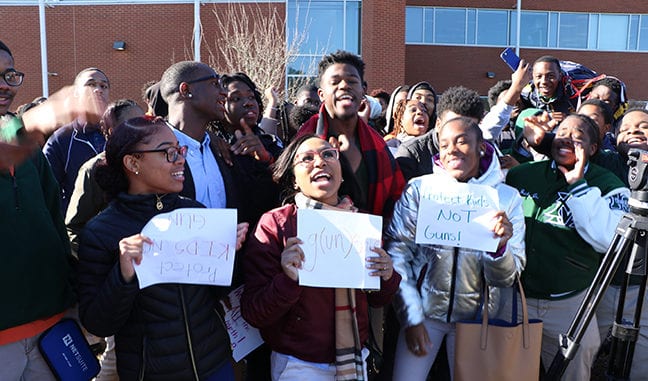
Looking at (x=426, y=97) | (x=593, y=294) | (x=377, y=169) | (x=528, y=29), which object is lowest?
(x=593, y=294)

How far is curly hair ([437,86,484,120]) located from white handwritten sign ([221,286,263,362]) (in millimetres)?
2121

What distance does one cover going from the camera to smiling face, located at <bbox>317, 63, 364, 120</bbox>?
2.94 meters

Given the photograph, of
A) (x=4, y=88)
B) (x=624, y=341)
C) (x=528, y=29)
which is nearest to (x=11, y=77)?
(x=4, y=88)

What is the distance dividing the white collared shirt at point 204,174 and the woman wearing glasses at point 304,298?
15.5 inches

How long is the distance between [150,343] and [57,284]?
1.63ft

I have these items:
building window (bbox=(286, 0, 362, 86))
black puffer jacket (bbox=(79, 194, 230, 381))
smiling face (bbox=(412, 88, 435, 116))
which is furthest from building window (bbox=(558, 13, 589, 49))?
black puffer jacket (bbox=(79, 194, 230, 381))

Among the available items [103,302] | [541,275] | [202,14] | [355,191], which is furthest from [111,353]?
[202,14]

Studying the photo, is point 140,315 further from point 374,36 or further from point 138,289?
point 374,36

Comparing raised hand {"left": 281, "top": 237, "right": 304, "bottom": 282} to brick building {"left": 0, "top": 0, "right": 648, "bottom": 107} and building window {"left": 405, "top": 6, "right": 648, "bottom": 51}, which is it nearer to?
brick building {"left": 0, "top": 0, "right": 648, "bottom": 107}

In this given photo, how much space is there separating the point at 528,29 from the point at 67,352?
24.1m

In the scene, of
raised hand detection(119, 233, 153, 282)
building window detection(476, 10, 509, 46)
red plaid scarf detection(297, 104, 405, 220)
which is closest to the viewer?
raised hand detection(119, 233, 153, 282)

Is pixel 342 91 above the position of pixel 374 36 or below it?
below

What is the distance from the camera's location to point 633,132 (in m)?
3.65

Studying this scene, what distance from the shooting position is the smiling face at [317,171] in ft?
8.18
